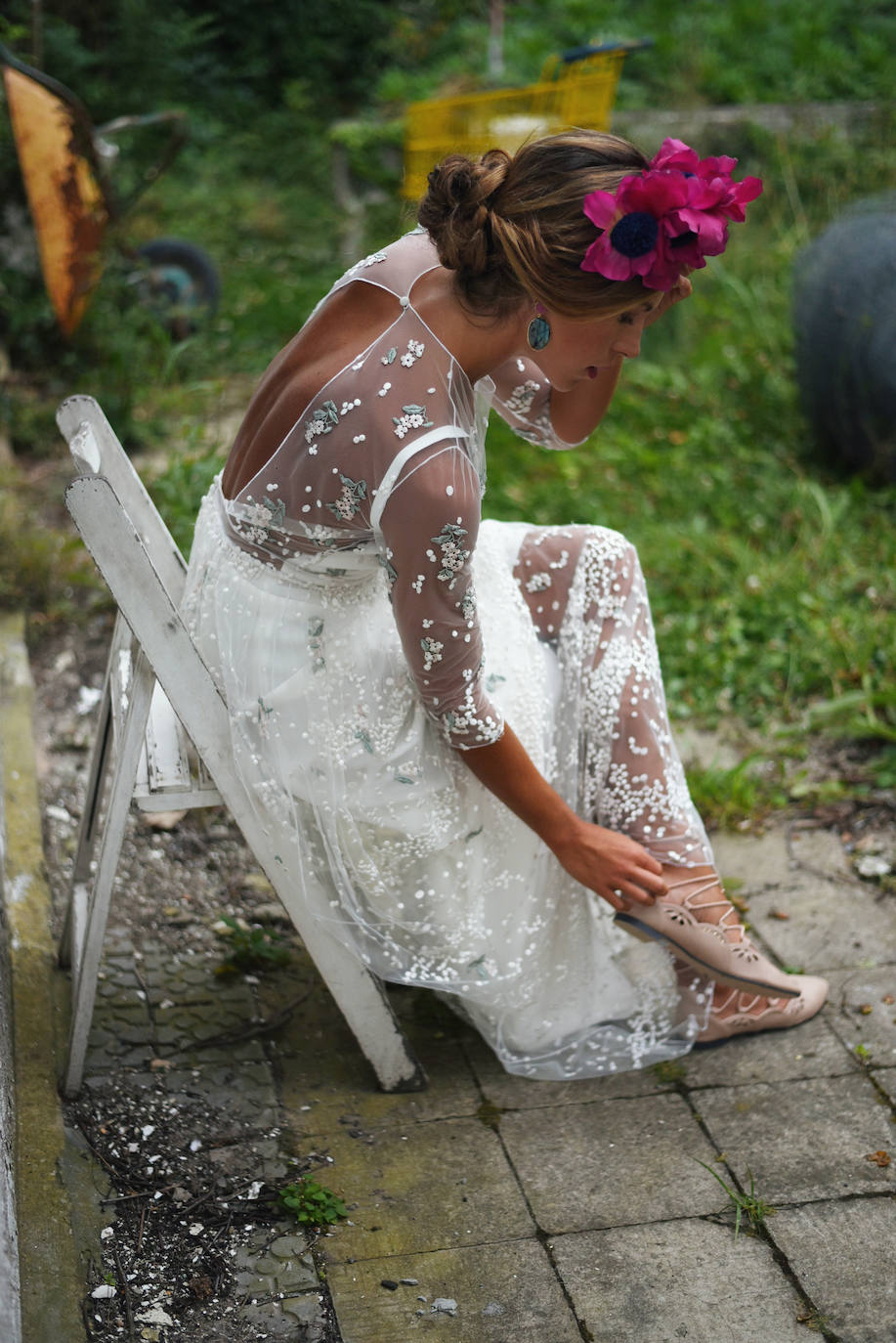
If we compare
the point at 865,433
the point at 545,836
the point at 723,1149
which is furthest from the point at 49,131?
the point at 723,1149

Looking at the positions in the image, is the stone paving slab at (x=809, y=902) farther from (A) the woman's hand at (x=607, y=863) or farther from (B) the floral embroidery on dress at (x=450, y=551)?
(B) the floral embroidery on dress at (x=450, y=551)

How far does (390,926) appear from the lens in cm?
203

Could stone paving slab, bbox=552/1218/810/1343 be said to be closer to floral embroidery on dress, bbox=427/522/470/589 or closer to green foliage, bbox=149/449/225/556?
floral embroidery on dress, bbox=427/522/470/589

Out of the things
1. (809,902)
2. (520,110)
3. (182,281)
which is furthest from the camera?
(520,110)

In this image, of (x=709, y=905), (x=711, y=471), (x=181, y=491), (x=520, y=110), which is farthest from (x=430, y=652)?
(x=520, y=110)

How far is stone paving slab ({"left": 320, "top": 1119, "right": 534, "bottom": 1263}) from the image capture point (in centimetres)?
183

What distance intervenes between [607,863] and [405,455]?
705 millimetres

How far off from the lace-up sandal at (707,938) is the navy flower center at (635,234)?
0.99 m

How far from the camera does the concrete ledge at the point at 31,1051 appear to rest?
1641 mm

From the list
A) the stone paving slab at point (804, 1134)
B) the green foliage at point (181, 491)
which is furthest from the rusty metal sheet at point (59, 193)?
the stone paving slab at point (804, 1134)

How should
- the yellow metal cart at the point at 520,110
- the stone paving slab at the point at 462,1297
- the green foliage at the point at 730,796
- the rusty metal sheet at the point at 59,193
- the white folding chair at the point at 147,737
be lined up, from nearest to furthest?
the stone paving slab at the point at 462,1297 → the white folding chair at the point at 147,737 → the green foliage at the point at 730,796 → the rusty metal sheet at the point at 59,193 → the yellow metal cart at the point at 520,110

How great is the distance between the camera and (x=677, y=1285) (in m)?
1.77

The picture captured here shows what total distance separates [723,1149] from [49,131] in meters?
3.98

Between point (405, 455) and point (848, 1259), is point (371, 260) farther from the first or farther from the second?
point (848, 1259)
